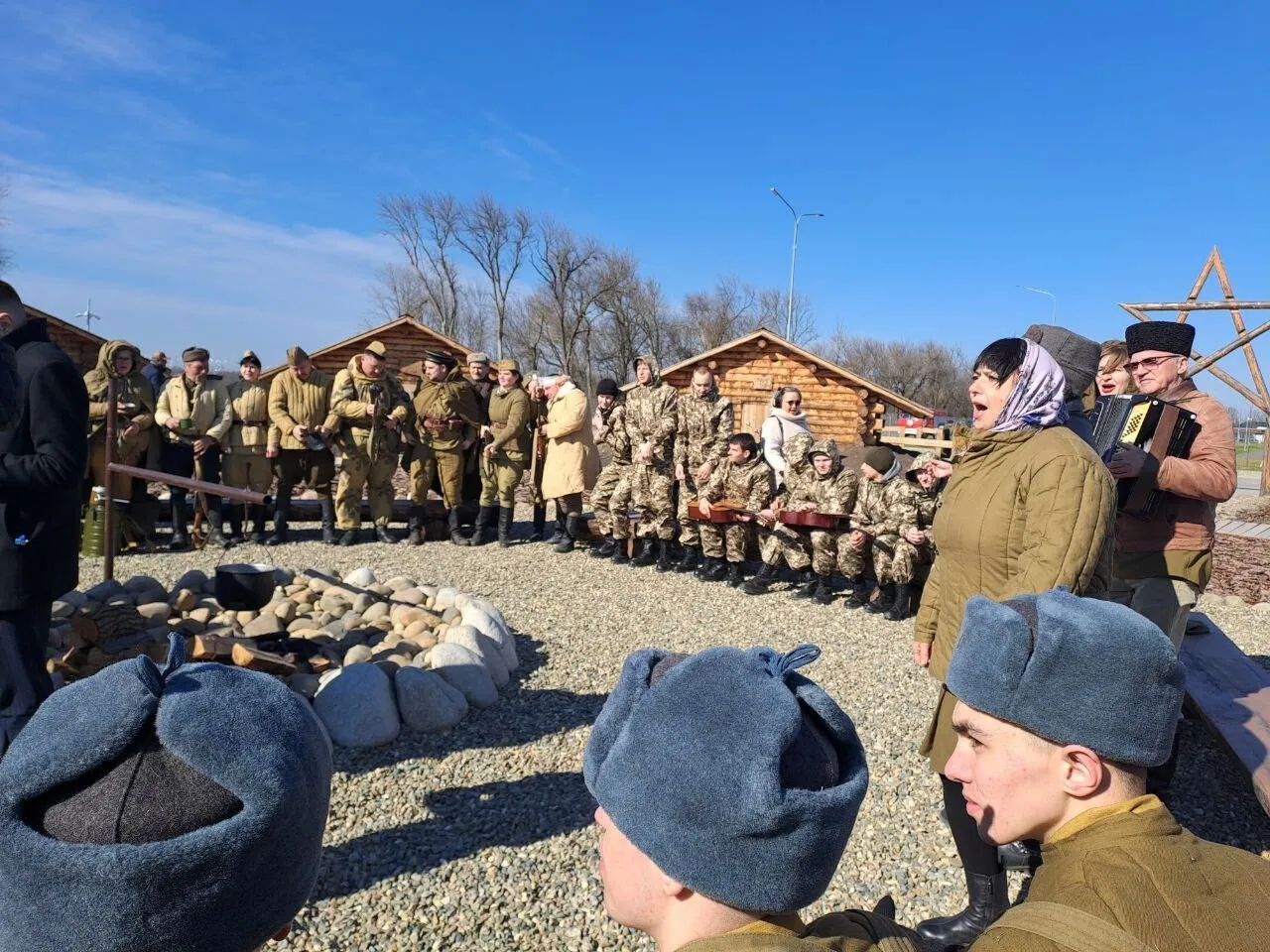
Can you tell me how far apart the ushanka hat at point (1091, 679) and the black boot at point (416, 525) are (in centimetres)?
847

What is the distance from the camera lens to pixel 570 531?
31.1 feet

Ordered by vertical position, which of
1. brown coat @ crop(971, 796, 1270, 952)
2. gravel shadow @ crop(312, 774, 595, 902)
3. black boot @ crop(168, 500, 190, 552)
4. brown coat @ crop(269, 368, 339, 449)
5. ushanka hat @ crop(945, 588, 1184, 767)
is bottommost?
gravel shadow @ crop(312, 774, 595, 902)

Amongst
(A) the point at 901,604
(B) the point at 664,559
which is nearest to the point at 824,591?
(A) the point at 901,604

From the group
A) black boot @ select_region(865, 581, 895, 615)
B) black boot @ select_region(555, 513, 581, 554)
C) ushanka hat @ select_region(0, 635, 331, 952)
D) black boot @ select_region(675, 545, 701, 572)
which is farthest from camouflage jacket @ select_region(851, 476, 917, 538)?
ushanka hat @ select_region(0, 635, 331, 952)

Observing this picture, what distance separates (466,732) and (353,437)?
580 centimetres

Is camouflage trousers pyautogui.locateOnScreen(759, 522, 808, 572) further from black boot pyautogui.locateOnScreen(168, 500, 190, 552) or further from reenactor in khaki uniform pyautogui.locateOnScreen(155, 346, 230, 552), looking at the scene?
black boot pyautogui.locateOnScreen(168, 500, 190, 552)

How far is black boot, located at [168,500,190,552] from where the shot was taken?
28.5ft

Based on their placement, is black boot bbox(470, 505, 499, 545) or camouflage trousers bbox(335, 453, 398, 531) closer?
camouflage trousers bbox(335, 453, 398, 531)

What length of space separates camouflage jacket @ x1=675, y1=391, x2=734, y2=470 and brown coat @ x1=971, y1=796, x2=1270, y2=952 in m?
7.13

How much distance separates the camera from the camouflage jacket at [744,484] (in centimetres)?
794

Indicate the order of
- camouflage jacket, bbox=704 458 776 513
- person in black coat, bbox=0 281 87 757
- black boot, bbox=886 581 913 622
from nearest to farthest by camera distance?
1. person in black coat, bbox=0 281 87 757
2. black boot, bbox=886 581 913 622
3. camouflage jacket, bbox=704 458 776 513

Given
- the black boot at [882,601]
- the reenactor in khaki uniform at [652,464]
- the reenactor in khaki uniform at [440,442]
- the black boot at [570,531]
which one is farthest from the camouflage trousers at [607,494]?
the black boot at [882,601]

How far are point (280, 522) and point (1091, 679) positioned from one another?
8977 millimetres

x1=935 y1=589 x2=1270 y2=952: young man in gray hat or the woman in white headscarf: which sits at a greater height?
the woman in white headscarf
